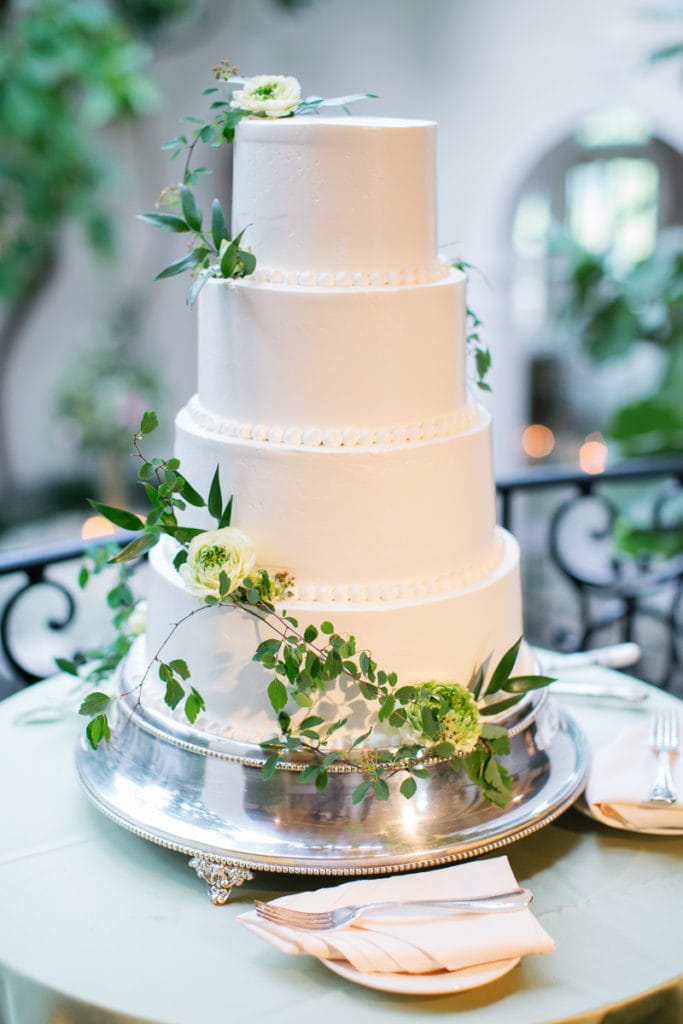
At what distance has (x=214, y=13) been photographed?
27.8 feet

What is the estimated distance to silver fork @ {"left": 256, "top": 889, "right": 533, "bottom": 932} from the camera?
162 cm

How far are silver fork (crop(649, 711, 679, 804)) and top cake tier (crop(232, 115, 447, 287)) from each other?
2.97 ft

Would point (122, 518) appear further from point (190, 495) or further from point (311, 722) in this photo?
point (311, 722)

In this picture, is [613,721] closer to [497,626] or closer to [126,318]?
[497,626]

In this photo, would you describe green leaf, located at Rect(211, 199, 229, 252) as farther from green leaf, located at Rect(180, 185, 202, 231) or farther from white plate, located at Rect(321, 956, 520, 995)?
white plate, located at Rect(321, 956, 520, 995)

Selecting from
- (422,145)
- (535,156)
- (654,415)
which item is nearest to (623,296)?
(654,415)

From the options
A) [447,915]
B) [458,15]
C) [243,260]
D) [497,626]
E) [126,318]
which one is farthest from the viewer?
Result: [126,318]

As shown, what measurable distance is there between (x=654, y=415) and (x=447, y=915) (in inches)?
123

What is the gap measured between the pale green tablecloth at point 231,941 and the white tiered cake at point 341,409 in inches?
10.9

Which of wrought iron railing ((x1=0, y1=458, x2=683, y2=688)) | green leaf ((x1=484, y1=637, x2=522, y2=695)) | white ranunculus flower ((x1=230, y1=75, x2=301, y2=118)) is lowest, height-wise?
wrought iron railing ((x1=0, y1=458, x2=683, y2=688))

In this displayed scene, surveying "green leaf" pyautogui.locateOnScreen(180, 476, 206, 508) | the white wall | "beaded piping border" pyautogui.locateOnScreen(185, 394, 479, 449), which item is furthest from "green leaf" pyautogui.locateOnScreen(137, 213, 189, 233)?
the white wall

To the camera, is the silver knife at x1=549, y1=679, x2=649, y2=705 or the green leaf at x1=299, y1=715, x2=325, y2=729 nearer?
the green leaf at x1=299, y1=715, x2=325, y2=729

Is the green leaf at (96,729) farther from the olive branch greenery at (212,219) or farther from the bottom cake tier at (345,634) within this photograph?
the olive branch greenery at (212,219)

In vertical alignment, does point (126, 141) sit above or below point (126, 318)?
above
